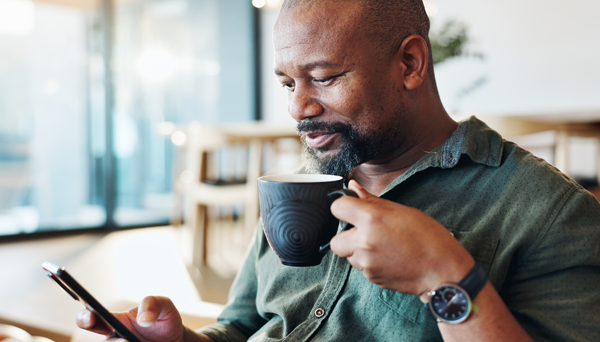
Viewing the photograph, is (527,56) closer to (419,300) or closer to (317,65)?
(317,65)

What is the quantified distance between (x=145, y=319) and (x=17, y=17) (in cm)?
404

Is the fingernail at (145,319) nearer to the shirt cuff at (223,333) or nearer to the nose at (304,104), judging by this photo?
the shirt cuff at (223,333)

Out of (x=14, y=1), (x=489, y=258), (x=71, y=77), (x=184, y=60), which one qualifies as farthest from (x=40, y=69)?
(x=489, y=258)

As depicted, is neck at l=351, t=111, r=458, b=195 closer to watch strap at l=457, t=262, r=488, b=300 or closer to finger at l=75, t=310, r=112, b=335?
watch strap at l=457, t=262, r=488, b=300

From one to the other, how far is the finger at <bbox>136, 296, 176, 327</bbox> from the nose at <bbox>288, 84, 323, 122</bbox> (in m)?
0.36

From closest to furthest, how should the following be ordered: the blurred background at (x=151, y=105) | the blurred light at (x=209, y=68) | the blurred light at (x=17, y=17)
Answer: the blurred background at (x=151, y=105)
the blurred light at (x=17, y=17)
the blurred light at (x=209, y=68)

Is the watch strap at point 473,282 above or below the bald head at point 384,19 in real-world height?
below

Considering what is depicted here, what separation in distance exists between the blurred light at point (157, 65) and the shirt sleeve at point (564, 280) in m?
4.33

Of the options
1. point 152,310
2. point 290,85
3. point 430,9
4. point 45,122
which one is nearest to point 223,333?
point 152,310

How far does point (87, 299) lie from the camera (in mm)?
536

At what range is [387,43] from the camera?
0.77m

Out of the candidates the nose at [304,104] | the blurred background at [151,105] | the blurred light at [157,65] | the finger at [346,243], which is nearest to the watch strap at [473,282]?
the finger at [346,243]

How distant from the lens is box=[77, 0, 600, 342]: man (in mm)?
513

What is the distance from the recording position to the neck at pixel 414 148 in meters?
0.81
